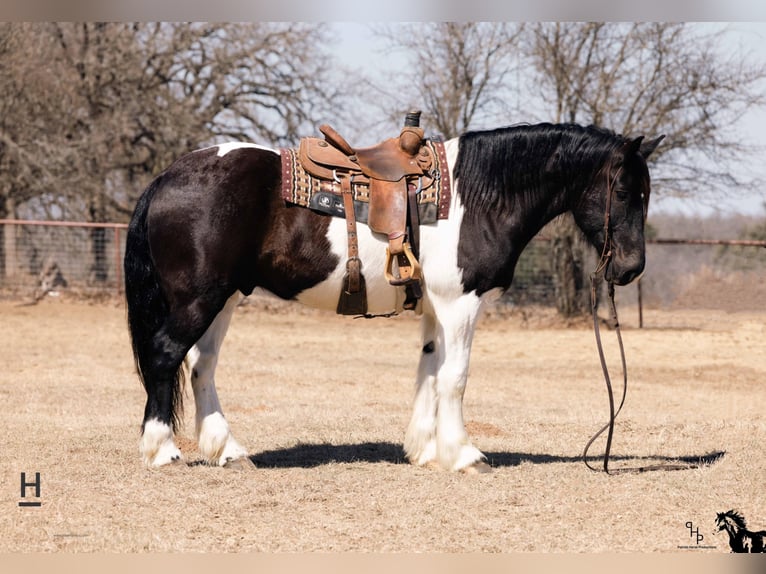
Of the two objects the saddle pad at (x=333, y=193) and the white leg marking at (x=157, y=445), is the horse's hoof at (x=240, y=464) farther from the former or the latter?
the saddle pad at (x=333, y=193)

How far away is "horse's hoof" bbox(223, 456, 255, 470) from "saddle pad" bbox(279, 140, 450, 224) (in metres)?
1.68

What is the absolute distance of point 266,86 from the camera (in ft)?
75.5

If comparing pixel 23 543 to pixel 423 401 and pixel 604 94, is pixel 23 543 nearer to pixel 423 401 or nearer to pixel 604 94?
pixel 423 401

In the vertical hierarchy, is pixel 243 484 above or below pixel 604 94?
below

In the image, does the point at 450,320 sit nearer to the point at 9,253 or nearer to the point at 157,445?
the point at 157,445

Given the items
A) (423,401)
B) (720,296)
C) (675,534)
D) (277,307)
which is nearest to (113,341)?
(277,307)

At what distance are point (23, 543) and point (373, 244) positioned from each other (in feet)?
8.59

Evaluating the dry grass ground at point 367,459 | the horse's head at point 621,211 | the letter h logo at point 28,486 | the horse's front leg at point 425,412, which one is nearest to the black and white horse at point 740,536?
the dry grass ground at point 367,459

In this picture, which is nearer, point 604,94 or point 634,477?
point 634,477

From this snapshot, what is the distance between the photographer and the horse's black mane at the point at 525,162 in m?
6.02

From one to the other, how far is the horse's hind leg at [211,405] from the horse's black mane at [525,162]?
5.65 ft

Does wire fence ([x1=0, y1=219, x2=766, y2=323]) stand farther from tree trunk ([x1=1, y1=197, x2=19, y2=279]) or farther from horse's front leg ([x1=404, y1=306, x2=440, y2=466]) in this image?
horse's front leg ([x1=404, y1=306, x2=440, y2=466])

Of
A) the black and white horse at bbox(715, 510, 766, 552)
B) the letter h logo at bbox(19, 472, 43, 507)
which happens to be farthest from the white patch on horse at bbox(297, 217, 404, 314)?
the black and white horse at bbox(715, 510, 766, 552)

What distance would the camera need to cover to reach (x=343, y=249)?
5801 millimetres
